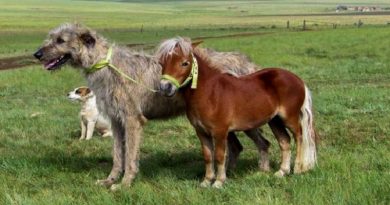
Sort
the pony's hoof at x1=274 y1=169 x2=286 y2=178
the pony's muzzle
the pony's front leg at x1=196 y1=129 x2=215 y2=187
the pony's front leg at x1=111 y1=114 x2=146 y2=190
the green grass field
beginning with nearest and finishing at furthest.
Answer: the green grass field → the pony's muzzle → the pony's front leg at x1=196 y1=129 x2=215 y2=187 → the pony's hoof at x1=274 y1=169 x2=286 y2=178 → the pony's front leg at x1=111 y1=114 x2=146 y2=190

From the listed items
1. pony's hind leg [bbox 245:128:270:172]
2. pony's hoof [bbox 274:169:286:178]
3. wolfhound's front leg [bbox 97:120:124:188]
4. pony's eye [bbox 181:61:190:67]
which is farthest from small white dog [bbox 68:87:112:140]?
pony's eye [bbox 181:61:190:67]

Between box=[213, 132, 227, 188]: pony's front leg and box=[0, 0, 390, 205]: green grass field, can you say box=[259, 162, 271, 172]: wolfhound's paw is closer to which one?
box=[0, 0, 390, 205]: green grass field

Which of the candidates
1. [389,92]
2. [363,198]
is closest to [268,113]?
[363,198]

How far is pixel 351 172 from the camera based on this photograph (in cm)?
721

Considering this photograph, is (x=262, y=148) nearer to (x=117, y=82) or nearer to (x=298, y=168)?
(x=298, y=168)

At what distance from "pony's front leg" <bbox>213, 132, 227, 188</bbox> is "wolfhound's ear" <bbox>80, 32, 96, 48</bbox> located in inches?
91.1

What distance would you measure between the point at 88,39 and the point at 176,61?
5.93ft

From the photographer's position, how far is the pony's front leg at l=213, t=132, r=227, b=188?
7.30m

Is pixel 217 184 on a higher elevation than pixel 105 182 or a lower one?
higher

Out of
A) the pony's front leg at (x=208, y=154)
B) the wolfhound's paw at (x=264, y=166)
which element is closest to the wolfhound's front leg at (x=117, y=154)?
the pony's front leg at (x=208, y=154)

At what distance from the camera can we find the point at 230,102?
7406mm

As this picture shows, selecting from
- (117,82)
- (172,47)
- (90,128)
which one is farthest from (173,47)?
(90,128)

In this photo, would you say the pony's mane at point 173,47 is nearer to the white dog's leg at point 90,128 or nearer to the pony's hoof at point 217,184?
the pony's hoof at point 217,184

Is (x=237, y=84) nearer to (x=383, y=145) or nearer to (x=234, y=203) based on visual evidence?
(x=234, y=203)
